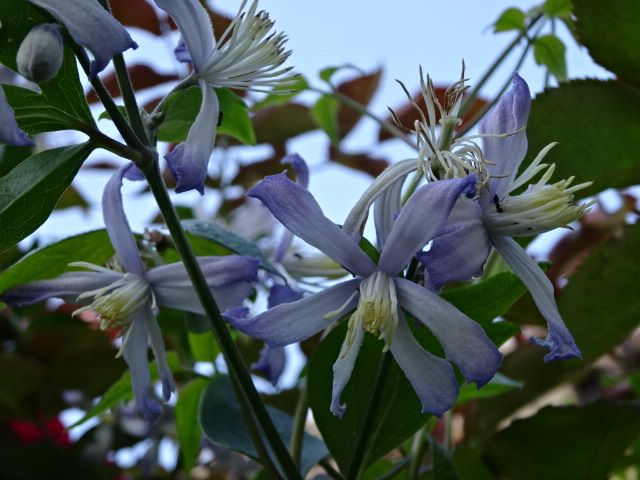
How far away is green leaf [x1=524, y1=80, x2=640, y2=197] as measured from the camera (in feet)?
2.27

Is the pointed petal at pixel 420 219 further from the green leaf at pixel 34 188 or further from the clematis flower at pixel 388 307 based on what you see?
the green leaf at pixel 34 188

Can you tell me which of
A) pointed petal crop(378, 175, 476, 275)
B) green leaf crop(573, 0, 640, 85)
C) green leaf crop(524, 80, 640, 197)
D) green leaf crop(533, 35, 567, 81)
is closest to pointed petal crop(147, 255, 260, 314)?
pointed petal crop(378, 175, 476, 275)

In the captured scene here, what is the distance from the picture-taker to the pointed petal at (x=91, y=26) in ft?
1.50

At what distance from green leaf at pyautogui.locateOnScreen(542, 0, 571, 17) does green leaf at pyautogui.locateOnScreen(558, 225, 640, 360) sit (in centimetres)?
28

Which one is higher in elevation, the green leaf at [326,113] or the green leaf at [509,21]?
the green leaf at [509,21]

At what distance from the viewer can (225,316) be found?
52 centimetres

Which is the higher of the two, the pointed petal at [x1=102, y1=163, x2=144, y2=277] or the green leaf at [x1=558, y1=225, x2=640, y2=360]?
the pointed petal at [x1=102, y1=163, x2=144, y2=277]

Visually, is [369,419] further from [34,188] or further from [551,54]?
[551,54]

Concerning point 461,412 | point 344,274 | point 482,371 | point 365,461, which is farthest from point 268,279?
point 461,412

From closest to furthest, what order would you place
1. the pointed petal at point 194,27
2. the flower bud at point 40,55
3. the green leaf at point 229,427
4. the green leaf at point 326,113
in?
the flower bud at point 40,55 < the pointed petal at point 194,27 < the green leaf at point 229,427 < the green leaf at point 326,113

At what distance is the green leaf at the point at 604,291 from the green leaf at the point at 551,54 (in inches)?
9.5

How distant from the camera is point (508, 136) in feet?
1.71

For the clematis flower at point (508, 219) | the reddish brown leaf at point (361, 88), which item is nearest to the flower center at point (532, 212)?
the clematis flower at point (508, 219)

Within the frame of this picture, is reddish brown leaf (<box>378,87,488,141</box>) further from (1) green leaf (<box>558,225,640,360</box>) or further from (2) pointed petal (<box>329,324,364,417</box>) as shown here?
(2) pointed petal (<box>329,324,364,417</box>)
